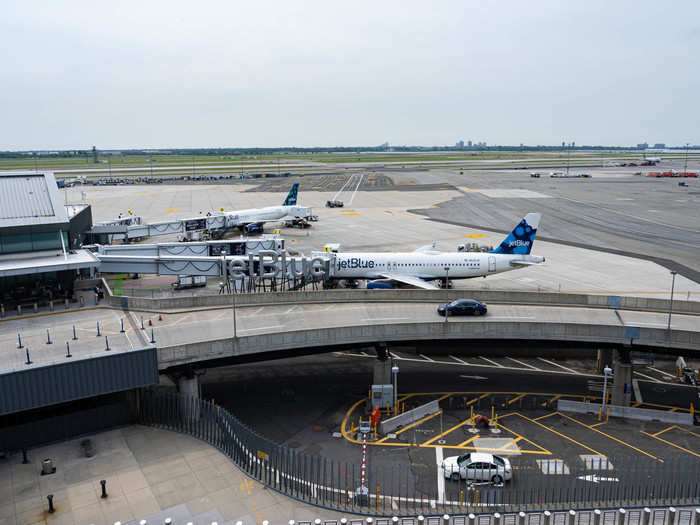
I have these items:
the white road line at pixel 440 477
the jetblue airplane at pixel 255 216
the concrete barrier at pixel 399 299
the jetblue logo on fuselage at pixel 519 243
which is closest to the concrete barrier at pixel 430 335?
the concrete barrier at pixel 399 299

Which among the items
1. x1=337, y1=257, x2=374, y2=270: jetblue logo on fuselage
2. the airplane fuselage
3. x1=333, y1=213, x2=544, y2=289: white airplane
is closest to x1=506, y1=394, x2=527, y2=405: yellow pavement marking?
x1=333, y1=213, x2=544, y2=289: white airplane

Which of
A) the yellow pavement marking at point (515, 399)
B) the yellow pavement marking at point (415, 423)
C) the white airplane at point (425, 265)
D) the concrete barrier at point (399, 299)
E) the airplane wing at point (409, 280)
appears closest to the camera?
the yellow pavement marking at point (415, 423)

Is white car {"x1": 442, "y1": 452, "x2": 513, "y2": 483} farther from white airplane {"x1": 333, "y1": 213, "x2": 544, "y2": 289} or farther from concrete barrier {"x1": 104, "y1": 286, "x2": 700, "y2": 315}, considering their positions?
white airplane {"x1": 333, "y1": 213, "x2": 544, "y2": 289}

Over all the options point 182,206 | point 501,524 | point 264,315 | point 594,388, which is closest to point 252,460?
point 501,524

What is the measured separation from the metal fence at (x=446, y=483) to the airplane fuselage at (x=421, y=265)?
110 feet

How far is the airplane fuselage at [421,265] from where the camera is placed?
65.5 m

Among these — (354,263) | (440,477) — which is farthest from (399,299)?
(440,477)

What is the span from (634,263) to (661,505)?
6233 cm

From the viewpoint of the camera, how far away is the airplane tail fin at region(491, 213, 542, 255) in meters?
66.4

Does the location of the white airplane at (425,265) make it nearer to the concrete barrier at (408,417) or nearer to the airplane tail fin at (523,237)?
the airplane tail fin at (523,237)

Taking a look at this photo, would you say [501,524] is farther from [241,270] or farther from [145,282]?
[145,282]

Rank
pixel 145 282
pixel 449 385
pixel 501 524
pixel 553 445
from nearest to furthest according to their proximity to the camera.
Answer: pixel 501 524, pixel 553 445, pixel 449 385, pixel 145 282

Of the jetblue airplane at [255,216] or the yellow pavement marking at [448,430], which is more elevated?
the jetblue airplane at [255,216]

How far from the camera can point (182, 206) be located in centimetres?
15238
